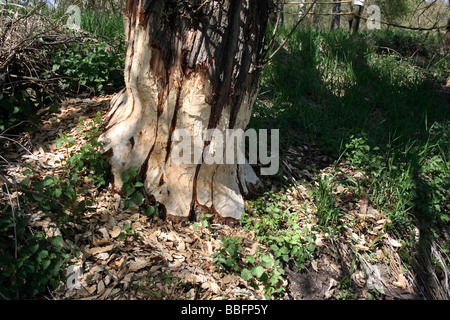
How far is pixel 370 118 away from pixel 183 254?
294 cm

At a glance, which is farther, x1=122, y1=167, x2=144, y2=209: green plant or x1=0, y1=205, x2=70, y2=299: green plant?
x1=122, y1=167, x2=144, y2=209: green plant

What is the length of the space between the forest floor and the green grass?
206 millimetres

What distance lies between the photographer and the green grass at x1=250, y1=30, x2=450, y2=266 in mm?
2916

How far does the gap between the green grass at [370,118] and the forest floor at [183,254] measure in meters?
0.21

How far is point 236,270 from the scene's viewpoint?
2295mm

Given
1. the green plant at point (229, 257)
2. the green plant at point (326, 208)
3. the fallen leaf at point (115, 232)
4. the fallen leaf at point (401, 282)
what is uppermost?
the green plant at point (326, 208)

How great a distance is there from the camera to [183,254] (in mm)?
2352

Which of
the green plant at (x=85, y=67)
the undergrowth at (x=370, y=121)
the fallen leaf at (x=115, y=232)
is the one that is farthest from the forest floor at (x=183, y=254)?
the green plant at (x=85, y=67)

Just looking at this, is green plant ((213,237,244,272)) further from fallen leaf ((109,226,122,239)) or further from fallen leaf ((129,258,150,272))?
fallen leaf ((109,226,122,239))

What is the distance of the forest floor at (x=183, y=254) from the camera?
2074 mm

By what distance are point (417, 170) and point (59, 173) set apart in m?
3.13

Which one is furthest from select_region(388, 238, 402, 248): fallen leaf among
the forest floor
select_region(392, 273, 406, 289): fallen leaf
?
select_region(392, 273, 406, 289): fallen leaf

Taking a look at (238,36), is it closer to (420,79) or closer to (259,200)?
(259,200)

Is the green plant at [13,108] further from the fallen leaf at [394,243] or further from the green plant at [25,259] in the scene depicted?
the fallen leaf at [394,243]
